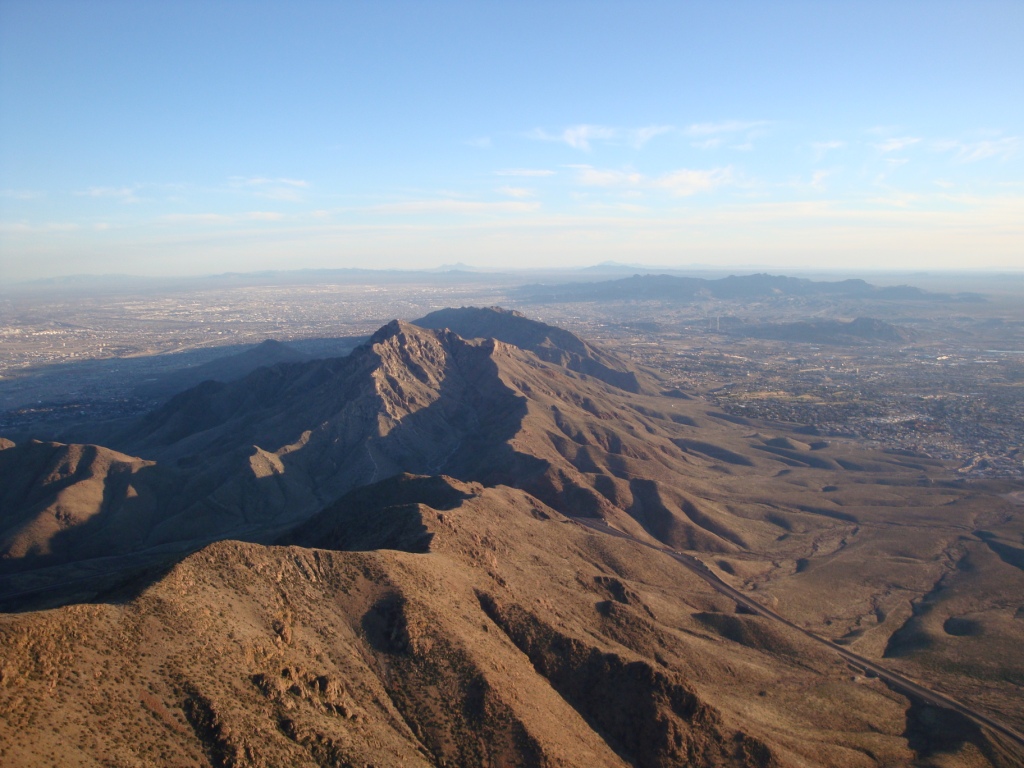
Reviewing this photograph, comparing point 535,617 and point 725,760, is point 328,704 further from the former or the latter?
point 725,760

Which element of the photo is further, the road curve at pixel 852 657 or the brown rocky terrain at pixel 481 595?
the road curve at pixel 852 657

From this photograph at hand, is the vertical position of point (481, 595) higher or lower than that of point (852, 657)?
higher

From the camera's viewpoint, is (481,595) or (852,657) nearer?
(481,595)

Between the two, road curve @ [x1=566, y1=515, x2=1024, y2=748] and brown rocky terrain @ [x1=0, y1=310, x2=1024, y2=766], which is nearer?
brown rocky terrain @ [x1=0, y1=310, x2=1024, y2=766]
